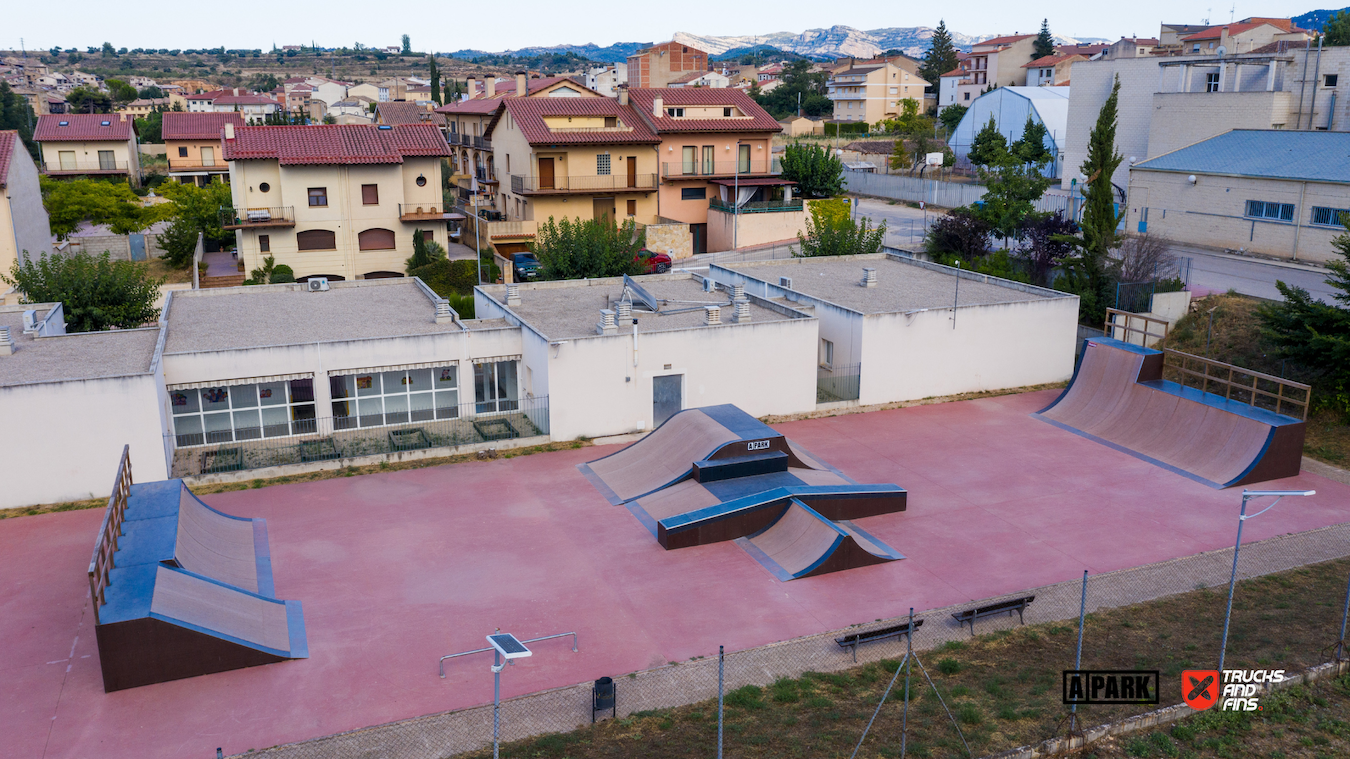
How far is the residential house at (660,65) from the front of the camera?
11175 centimetres

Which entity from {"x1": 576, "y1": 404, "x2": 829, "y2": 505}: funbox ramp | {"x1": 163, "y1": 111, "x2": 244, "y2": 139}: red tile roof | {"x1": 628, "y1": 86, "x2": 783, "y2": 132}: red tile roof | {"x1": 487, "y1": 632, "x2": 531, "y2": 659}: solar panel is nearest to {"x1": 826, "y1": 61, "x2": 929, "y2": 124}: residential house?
{"x1": 628, "y1": 86, "x2": 783, "y2": 132}: red tile roof

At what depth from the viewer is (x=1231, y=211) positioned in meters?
44.2

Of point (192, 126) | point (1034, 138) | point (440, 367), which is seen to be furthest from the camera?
point (192, 126)

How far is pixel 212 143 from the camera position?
3568 inches

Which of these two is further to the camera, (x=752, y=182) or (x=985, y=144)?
(x=985, y=144)

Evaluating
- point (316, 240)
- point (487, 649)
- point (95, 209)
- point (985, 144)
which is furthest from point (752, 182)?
point (487, 649)

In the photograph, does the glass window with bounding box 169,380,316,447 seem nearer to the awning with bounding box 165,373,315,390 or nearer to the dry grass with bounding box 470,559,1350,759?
the awning with bounding box 165,373,315,390

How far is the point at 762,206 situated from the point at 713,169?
4484 millimetres

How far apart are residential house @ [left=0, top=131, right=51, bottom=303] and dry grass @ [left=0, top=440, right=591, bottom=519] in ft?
65.6

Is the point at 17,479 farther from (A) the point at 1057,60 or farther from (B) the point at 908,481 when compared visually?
(A) the point at 1057,60

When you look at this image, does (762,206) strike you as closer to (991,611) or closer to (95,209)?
(95,209)

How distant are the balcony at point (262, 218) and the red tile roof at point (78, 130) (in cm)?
4568

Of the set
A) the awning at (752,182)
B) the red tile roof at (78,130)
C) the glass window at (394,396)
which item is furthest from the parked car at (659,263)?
the red tile roof at (78,130)

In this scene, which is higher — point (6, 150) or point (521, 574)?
point (6, 150)
